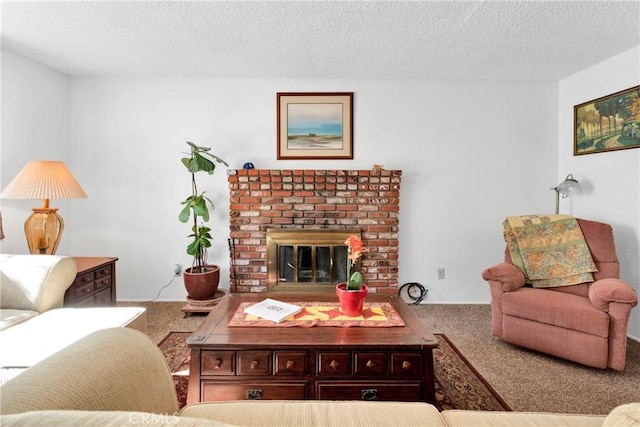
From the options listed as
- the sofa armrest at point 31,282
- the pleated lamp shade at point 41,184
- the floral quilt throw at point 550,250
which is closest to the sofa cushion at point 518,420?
the floral quilt throw at point 550,250

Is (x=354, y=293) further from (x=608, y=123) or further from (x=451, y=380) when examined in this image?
(x=608, y=123)

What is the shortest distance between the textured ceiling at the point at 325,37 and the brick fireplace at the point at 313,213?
43.2 inches

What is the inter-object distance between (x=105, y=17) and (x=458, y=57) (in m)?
2.82

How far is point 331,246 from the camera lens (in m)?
3.51

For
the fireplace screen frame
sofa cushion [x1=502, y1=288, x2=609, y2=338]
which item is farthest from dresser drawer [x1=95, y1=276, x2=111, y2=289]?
sofa cushion [x1=502, y1=288, x2=609, y2=338]

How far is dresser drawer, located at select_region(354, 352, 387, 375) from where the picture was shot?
162cm

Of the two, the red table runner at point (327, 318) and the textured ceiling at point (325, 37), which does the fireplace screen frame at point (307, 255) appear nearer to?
the red table runner at point (327, 318)

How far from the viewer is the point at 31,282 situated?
205 centimetres

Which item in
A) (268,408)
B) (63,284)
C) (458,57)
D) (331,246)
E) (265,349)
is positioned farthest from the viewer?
(331,246)

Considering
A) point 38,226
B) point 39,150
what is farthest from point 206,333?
point 39,150

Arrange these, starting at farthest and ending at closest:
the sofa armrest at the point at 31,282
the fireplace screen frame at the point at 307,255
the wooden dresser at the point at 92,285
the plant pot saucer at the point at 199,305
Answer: the fireplace screen frame at the point at 307,255 → the plant pot saucer at the point at 199,305 → the wooden dresser at the point at 92,285 → the sofa armrest at the point at 31,282

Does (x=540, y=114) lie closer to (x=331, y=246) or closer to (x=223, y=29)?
(x=331, y=246)

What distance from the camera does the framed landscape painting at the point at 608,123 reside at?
2814mm

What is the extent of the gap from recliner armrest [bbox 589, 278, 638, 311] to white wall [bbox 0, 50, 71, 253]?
180 inches
